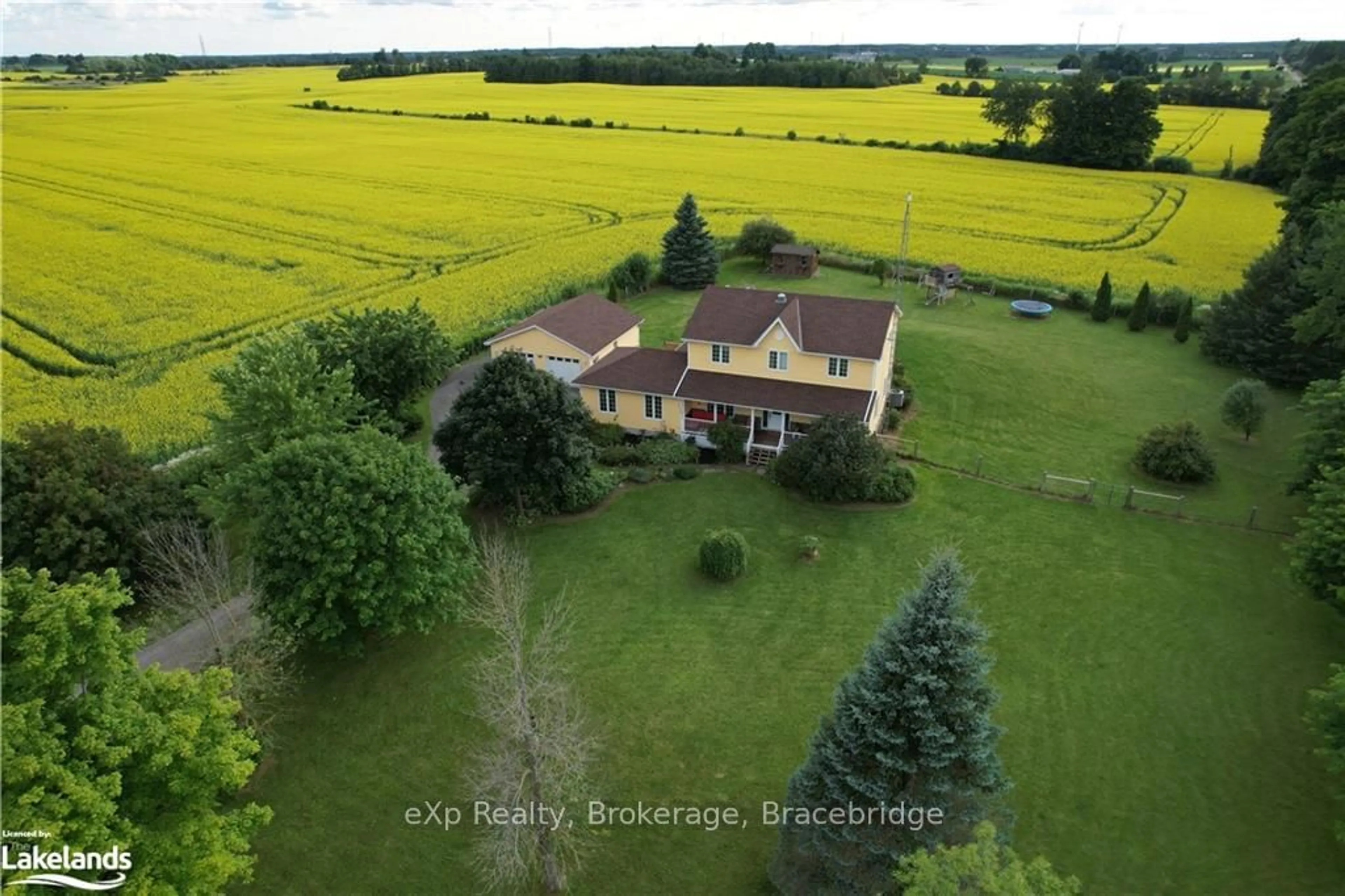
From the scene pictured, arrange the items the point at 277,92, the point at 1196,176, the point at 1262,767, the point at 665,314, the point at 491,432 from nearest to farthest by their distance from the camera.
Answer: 1. the point at 1262,767
2. the point at 491,432
3. the point at 665,314
4. the point at 1196,176
5. the point at 277,92

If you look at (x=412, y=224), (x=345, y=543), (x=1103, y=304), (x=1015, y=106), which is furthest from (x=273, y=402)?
(x=1015, y=106)

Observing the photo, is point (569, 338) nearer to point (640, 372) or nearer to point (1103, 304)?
point (640, 372)

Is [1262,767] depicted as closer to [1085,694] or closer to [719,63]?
[1085,694]

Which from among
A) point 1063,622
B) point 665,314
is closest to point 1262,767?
point 1063,622

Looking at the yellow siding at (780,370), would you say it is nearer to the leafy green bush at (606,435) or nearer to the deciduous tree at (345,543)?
the leafy green bush at (606,435)

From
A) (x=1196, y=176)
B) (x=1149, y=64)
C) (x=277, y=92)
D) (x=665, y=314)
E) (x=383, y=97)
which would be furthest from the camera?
(x=1149, y=64)

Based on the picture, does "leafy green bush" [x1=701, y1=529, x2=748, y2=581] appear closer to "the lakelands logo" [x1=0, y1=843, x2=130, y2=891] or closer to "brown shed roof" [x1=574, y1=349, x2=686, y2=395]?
"brown shed roof" [x1=574, y1=349, x2=686, y2=395]
